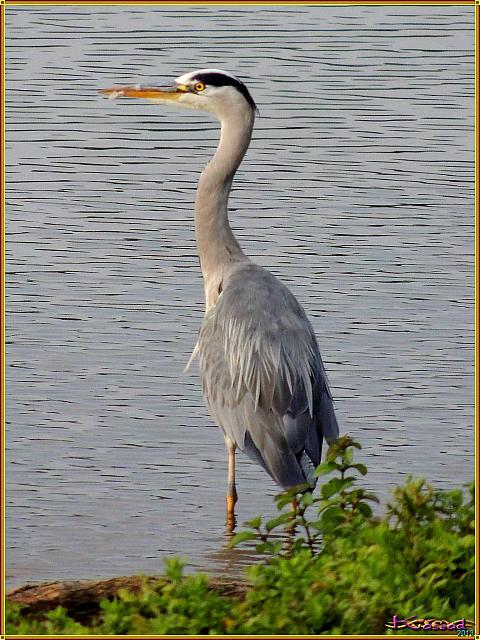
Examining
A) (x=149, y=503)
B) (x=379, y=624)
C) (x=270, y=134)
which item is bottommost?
(x=149, y=503)

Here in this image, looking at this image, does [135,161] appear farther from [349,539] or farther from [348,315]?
[349,539]

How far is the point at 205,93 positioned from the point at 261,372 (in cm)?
188

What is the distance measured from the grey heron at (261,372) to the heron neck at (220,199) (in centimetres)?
1

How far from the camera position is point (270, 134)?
15.9 meters

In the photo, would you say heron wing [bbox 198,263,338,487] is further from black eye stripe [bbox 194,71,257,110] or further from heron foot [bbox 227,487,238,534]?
black eye stripe [bbox 194,71,257,110]

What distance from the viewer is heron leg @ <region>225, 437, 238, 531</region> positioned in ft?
25.0

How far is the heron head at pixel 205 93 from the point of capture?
831cm

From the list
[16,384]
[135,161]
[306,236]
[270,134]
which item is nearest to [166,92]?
[16,384]

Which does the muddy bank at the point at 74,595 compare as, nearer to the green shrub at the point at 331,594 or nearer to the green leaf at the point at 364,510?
the green shrub at the point at 331,594

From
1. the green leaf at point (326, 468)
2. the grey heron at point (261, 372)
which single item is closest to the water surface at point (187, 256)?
the grey heron at point (261, 372)

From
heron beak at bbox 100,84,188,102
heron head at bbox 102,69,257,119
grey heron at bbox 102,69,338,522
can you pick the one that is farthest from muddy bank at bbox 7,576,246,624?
heron beak at bbox 100,84,188,102

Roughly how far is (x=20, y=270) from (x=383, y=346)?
312 cm

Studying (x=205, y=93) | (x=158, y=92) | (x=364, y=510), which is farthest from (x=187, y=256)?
(x=364, y=510)

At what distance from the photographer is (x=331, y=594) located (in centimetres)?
502
